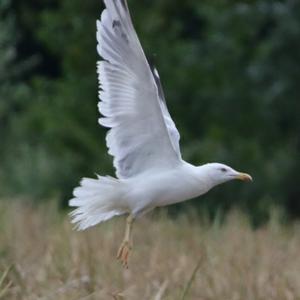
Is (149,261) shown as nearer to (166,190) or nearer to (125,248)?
(166,190)

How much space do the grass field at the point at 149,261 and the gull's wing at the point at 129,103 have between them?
0.57 m

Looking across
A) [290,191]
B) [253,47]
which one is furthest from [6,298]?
[253,47]

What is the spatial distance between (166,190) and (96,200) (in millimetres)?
356

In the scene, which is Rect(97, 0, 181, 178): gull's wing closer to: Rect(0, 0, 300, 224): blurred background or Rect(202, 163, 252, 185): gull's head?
Rect(202, 163, 252, 185): gull's head

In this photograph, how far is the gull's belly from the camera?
6535mm

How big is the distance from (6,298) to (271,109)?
12.7 metres

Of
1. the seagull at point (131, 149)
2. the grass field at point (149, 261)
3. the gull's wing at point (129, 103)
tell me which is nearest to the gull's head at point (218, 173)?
the seagull at point (131, 149)

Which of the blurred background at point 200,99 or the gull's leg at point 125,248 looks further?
the blurred background at point 200,99

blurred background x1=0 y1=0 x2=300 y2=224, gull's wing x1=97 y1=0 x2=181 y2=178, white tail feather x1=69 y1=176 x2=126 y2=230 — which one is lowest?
blurred background x1=0 y1=0 x2=300 y2=224

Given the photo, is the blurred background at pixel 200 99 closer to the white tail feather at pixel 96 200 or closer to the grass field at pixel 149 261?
the grass field at pixel 149 261

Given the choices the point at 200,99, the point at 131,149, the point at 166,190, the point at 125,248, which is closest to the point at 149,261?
the point at 131,149

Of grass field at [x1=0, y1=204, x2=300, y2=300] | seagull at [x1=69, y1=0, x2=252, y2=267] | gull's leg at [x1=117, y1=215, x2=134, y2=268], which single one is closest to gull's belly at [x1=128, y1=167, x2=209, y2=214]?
seagull at [x1=69, y1=0, x2=252, y2=267]

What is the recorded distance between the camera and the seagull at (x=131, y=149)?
654 centimetres

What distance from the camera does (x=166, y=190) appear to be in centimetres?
655
